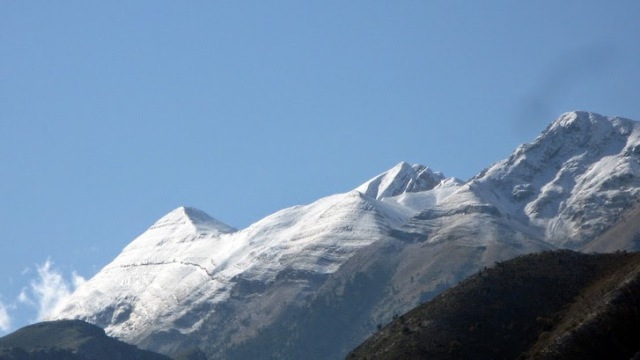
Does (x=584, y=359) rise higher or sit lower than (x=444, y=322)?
lower

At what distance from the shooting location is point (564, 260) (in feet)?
562

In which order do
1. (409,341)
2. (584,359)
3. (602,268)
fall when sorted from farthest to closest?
(602,268), (409,341), (584,359)

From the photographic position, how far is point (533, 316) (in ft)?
502

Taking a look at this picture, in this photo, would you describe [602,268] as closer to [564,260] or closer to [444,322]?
[564,260]

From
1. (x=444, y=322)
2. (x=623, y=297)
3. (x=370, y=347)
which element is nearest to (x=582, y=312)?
(x=623, y=297)

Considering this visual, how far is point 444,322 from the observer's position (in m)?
155

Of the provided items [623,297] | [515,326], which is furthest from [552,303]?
[623,297]

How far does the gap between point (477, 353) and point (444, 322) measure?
959 cm

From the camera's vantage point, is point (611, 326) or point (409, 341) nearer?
point (611, 326)

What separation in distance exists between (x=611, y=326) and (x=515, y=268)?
123 ft

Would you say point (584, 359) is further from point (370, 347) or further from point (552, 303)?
point (370, 347)

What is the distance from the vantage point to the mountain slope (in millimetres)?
133875

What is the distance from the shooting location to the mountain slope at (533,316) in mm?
133875

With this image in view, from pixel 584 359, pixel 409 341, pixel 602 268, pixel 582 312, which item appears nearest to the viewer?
pixel 584 359
